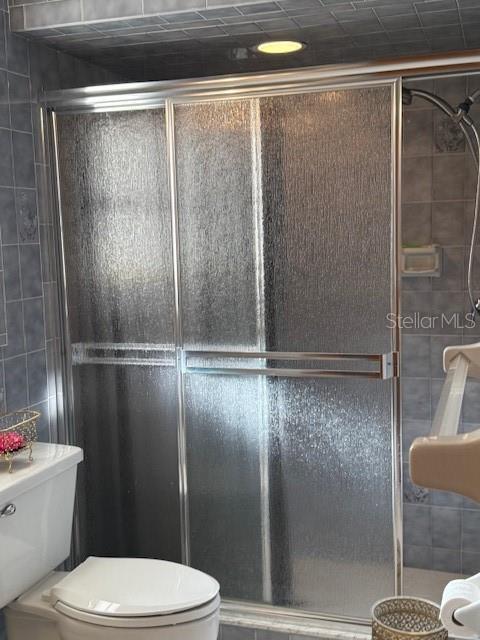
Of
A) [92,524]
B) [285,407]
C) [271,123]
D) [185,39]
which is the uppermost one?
[185,39]

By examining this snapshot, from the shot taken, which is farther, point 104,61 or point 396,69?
point 104,61

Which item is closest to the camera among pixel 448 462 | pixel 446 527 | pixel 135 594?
pixel 448 462

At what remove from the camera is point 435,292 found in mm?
3209

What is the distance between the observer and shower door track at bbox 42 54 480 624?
2.28 meters

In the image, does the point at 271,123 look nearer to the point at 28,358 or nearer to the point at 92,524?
the point at 28,358

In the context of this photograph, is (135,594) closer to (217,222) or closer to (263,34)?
(217,222)

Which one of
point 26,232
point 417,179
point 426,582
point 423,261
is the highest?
point 417,179

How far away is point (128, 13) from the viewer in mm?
2393

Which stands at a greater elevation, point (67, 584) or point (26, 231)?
point (26, 231)

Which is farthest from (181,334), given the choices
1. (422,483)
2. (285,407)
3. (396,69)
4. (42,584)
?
(422,483)

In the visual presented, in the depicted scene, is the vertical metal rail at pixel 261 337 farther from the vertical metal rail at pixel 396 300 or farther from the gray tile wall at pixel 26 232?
the gray tile wall at pixel 26 232

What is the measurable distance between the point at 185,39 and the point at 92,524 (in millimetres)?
1806

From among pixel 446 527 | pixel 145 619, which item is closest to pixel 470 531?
pixel 446 527

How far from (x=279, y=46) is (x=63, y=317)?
126 cm
